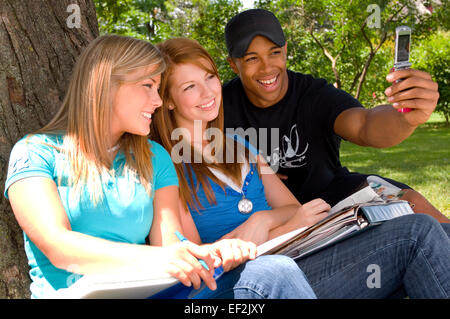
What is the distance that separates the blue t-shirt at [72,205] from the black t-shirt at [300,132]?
4.33 feet

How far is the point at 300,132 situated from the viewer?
3.12 metres

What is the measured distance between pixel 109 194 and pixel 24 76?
813 mm

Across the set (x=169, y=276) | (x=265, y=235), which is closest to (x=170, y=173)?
(x=265, y=235)

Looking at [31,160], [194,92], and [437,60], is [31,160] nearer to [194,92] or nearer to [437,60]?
[194,92]

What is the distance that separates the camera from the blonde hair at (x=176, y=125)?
2.39m

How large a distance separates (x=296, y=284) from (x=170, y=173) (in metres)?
0.78

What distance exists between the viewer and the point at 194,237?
7.38ft

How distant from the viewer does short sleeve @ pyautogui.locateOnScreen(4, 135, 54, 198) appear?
171 cm

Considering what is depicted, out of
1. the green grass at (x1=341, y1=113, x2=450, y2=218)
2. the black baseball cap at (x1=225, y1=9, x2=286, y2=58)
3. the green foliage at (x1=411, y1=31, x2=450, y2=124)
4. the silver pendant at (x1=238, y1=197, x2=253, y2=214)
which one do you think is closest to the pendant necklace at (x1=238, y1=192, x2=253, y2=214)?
the silver pendant at (x1=238, y1=197, x2=253, y2=214)

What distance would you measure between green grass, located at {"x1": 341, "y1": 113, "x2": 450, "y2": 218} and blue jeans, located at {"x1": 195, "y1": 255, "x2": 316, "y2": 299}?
3.69 m

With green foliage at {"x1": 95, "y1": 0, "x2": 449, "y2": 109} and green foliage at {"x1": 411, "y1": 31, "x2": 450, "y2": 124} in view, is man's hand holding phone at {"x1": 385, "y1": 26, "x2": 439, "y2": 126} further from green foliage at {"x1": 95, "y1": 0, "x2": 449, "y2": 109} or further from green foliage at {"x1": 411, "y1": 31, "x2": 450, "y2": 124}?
green foliage at {"x1": 411, "y1": 31, "x2": 450, "y2": 124}

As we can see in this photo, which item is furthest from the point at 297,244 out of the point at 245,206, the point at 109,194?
the point at 109,194

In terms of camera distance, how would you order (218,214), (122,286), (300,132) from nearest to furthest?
(122,286), (218,214), (300,132)
